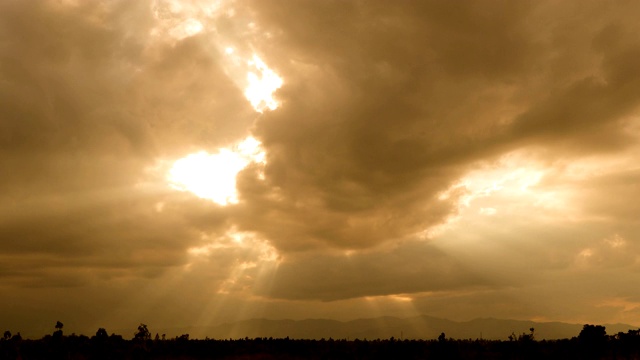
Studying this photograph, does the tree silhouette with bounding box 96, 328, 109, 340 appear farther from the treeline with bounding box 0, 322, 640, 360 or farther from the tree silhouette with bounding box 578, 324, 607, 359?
the tree silhouette with bounding box 578, 324, 607, 359

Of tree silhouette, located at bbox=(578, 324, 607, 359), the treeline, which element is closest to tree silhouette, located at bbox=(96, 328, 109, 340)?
the treeline

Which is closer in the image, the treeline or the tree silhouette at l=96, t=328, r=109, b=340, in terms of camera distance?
the treeline

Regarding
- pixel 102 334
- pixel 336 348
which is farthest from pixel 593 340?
pixel 102 334

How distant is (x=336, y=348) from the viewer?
51.0 meters

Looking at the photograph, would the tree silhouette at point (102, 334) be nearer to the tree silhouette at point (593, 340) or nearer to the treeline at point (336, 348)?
the treeline at point (336, 348)

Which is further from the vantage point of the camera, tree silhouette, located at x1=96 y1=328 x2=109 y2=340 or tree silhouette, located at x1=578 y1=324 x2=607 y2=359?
tree silhouette, located at x1=96 y1=328 x2=109 y2=340

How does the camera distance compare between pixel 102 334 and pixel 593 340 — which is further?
pixel 102 334

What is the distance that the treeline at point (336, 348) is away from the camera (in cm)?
4734

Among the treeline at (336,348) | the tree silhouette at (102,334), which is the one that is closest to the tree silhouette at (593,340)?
the treeline at (336,348)

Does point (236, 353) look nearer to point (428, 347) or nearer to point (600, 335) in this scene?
point (428, 347)

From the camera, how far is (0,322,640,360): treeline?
47344 millimetres

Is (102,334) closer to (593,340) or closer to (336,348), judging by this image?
(336,348)

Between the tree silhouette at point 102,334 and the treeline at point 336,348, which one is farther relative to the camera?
the tree silhouette at point 102,334

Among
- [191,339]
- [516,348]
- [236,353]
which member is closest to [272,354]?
[236,353]
